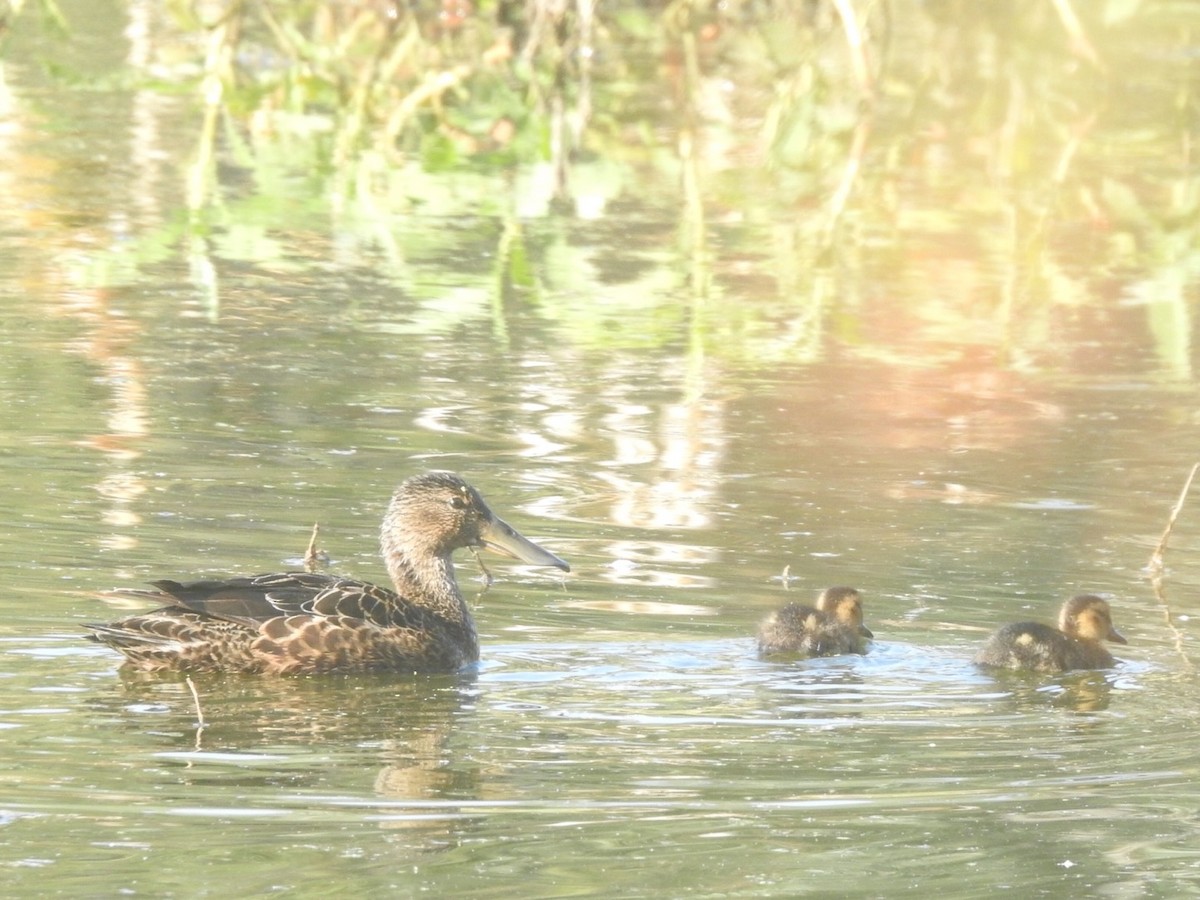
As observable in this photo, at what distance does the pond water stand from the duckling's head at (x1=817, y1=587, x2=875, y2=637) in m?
0.08

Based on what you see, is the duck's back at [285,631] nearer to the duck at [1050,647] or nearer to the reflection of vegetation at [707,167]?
the duck at [1050,647]

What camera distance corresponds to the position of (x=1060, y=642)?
6.37m

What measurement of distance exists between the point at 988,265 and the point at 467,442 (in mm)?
4430

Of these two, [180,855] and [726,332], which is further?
[726,332]

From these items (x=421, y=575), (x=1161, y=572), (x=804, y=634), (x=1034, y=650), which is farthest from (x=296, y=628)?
(x=1161, y=572)

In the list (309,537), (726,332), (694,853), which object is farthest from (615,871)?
(726,332)

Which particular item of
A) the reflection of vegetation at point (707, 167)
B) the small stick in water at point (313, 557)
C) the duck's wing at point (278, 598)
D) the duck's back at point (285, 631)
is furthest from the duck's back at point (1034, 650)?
the reflection of vegetation at point (707, 167)

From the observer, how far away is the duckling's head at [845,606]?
21.5 ft

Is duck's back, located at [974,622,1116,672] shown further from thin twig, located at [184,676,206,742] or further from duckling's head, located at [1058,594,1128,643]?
thin twig, located at [184,676,206,742]

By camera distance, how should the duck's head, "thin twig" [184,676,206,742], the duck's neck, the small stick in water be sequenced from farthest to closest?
the small stick in water < the duck's head < the duck's neck < "thin twig" [184,676,206,742]

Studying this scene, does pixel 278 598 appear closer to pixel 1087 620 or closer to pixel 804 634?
pixel 804 634

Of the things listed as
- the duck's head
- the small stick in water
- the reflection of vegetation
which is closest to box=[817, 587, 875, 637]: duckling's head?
the duck's head

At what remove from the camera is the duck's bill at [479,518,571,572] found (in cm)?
695

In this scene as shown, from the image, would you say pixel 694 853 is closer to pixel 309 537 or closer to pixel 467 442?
pixel 309 537
